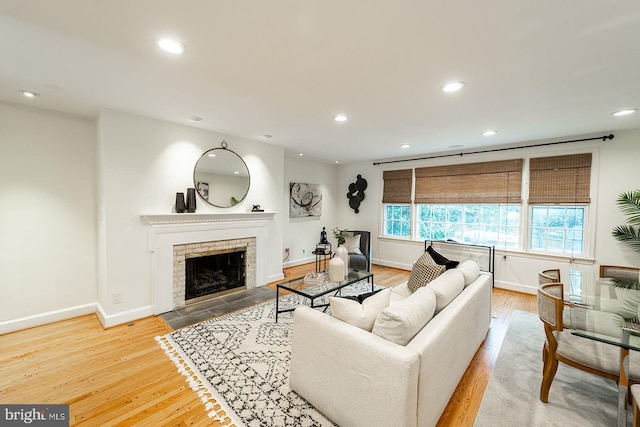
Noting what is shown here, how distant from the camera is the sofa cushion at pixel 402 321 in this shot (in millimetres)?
1527

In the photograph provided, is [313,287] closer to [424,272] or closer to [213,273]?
[424,272]

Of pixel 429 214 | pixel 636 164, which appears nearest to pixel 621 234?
pixel 636 164

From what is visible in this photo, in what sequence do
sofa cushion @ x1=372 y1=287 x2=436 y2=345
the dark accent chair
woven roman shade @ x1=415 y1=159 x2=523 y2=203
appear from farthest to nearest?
the dark accent chair
woven roman shade @ x1=415 y1=159 x2=523 y2=203
sofa cushion @ x1=372 y1=287 x2=436 y2=345

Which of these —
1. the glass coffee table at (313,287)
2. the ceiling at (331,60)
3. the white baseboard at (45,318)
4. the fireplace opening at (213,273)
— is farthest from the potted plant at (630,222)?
the white baseboard at (45,318)

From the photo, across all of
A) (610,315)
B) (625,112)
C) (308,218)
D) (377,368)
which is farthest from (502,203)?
(377,368)

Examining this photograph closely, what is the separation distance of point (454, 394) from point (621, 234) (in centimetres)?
356

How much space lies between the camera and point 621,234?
3506mm

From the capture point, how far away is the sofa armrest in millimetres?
1344

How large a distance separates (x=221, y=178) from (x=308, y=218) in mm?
2705

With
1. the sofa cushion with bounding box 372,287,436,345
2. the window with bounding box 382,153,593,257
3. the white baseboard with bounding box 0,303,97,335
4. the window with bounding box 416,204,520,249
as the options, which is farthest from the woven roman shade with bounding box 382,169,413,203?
the white baseboard with bounding box 0,303,97,335

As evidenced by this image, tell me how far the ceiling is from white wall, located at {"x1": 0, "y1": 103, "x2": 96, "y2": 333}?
34 centimetres

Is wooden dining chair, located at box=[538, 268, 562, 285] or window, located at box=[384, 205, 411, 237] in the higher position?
window, located at box=[384, 205, 411, 237]

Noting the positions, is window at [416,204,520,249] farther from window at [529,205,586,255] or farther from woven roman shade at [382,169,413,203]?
woven roman shade at [382,169,413,203]

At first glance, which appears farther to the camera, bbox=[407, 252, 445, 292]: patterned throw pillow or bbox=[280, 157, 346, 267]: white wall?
bbox=[280, 157, 346, 267]: white wall
